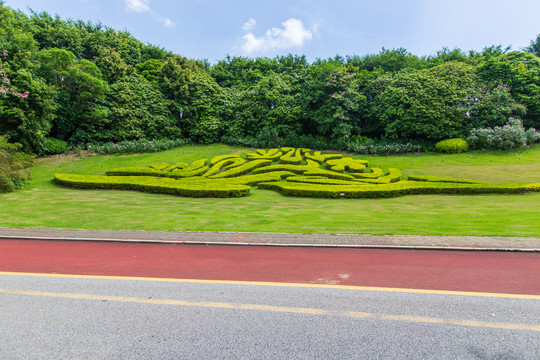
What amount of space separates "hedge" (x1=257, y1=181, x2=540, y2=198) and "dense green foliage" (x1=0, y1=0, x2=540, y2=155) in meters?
13.7

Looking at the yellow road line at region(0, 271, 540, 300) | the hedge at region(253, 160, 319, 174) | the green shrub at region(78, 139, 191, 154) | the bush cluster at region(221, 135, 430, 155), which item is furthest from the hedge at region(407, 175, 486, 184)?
the green shrub at region(78, 139, 191, 154)

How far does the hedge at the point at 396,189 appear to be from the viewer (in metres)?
16.6

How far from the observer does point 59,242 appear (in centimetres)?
873

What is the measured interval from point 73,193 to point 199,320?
17764mm

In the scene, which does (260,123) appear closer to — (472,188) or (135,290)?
(472,188)

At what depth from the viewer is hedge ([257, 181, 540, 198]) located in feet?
54.4

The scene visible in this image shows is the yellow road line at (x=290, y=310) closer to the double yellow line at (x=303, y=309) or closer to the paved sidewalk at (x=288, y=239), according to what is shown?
the double yellow line at (x=303, y=309)

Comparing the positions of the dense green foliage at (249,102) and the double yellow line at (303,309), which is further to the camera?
the dense green foliage at (249,102)

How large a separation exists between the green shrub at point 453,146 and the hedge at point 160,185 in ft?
74.1

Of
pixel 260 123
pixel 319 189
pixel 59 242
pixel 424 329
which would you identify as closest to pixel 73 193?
pixel 59 242

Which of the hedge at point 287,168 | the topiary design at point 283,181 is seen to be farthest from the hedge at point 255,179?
the hedge at point 287,168

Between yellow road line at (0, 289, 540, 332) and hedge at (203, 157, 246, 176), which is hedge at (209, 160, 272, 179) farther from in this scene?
yellow road line at (0, 289, 540, 332)

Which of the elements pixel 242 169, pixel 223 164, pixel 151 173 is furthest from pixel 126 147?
pixel 242 169

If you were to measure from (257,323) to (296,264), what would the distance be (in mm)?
2722
